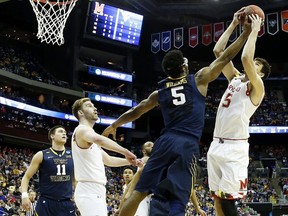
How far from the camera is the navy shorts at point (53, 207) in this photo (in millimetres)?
6941

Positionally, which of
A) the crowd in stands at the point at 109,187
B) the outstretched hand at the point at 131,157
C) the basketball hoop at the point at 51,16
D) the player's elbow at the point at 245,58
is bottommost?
the crowd in stands at the point at 109,187

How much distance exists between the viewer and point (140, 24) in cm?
3394

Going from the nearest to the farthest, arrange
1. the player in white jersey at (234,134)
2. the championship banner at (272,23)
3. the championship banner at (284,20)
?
1. the player in white jersey at (234,134)
2. the championship banner at (284,20)
3. the championship banner at (272,23)

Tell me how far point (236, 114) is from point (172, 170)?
1.46 m

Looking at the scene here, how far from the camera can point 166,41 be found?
3550 centimetres

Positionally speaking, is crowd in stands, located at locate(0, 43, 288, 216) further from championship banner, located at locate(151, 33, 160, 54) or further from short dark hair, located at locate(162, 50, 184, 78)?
short dark hair, located at locate(162, 50, 184, 78)

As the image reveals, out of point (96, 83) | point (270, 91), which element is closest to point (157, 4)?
point (96, 83)

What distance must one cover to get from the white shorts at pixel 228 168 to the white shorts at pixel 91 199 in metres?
1.37

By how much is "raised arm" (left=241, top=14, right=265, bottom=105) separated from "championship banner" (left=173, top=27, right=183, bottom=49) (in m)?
29.3

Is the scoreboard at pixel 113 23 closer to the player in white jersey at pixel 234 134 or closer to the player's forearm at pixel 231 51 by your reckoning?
the player in white jersey at pixel 234 134

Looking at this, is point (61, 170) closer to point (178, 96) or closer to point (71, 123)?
point (178, 96)

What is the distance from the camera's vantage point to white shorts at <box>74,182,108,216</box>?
18.6ft

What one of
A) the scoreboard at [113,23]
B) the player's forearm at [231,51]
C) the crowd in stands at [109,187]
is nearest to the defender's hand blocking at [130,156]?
the player's forearm at [231,51]

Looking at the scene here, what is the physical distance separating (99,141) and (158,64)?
112 feet
